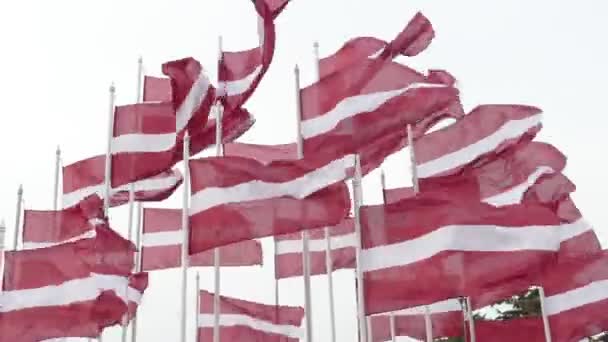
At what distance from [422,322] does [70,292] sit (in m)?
9.25

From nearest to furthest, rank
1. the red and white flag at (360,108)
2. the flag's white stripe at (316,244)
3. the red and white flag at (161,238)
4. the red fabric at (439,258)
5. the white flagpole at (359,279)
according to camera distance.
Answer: the white flagpole at (359,279)
the red fabric at (439,258)
the red and white flag at (360,108)
the red and white flag at (161,238)
the flag's white stripe at (316,244)

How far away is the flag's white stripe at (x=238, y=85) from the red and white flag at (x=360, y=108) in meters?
1.39

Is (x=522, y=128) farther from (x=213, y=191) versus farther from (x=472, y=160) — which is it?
(x=213, y=191)

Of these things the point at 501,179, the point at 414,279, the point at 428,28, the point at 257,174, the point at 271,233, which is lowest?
the point at 414,279

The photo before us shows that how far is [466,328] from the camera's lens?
17.4m

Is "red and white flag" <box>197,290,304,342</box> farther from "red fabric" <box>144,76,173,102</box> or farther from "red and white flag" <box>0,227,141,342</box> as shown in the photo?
"red fabric" <box>144,76,173,102</box>

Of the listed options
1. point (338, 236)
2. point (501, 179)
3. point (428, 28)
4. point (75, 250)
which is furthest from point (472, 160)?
point (75, 250)

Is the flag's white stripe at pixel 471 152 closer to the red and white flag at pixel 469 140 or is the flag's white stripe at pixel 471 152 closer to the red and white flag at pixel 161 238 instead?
the red and white flag at pixel 469 140

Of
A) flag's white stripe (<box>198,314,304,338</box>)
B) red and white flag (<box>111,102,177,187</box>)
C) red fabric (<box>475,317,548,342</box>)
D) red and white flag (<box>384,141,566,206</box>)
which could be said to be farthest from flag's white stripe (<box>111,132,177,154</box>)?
red fabric (<box>475,317,548,342</box>)

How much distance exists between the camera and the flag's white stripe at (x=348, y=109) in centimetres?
1413

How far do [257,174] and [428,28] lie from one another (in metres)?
5.04

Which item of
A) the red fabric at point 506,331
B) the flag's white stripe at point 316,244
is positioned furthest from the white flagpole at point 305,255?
the flag's white stripe at point 316,244

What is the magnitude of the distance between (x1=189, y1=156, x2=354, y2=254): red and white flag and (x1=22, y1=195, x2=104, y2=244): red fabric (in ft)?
16.6

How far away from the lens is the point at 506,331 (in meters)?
15.8
